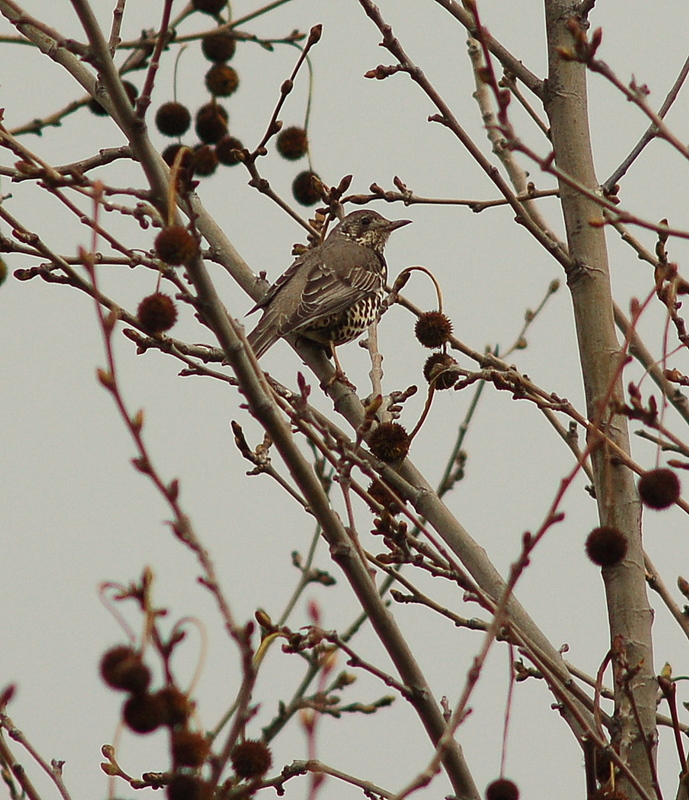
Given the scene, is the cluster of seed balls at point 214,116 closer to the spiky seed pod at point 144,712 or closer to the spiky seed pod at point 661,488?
the spiky seed pod at point 661,488

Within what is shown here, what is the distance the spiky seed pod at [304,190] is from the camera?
220 inches

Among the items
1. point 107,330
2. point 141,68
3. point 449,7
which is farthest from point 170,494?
point 141,68

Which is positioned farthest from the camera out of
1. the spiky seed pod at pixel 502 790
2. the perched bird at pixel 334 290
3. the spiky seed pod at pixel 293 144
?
the perched bird at pixel 334 290

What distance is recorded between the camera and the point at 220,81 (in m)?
4.98

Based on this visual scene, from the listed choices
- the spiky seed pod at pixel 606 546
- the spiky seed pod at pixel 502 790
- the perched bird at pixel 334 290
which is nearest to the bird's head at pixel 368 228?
the perched bird at pixel 334 290

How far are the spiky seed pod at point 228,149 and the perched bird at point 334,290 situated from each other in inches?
43.5

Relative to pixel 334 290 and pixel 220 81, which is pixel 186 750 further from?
pixel 334 290

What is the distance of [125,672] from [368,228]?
272 inches

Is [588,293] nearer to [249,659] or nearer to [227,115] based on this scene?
[227,115]

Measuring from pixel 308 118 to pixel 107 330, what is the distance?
3.48 metres

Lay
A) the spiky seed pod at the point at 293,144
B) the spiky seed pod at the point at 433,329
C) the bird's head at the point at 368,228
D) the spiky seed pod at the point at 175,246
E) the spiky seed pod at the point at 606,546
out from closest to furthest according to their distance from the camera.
→ 1. the spiky seed pod at the point at 175,246
2. the spiky seed pod at the point at 606,546
3. the spiky seed pod at the point at 433,329
4. the spiky seed pod at the point at 293,144
5. the bird's head at the point at 368,228

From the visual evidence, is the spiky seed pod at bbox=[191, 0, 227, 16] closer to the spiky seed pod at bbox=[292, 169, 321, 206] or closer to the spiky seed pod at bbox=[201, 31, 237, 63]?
the spiky seed pod at bbox=[201, 31, 237, 63]

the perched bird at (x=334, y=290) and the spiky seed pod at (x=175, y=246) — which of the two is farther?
the perched bird at (x=334, y=290)

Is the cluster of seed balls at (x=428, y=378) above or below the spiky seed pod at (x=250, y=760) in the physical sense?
above
